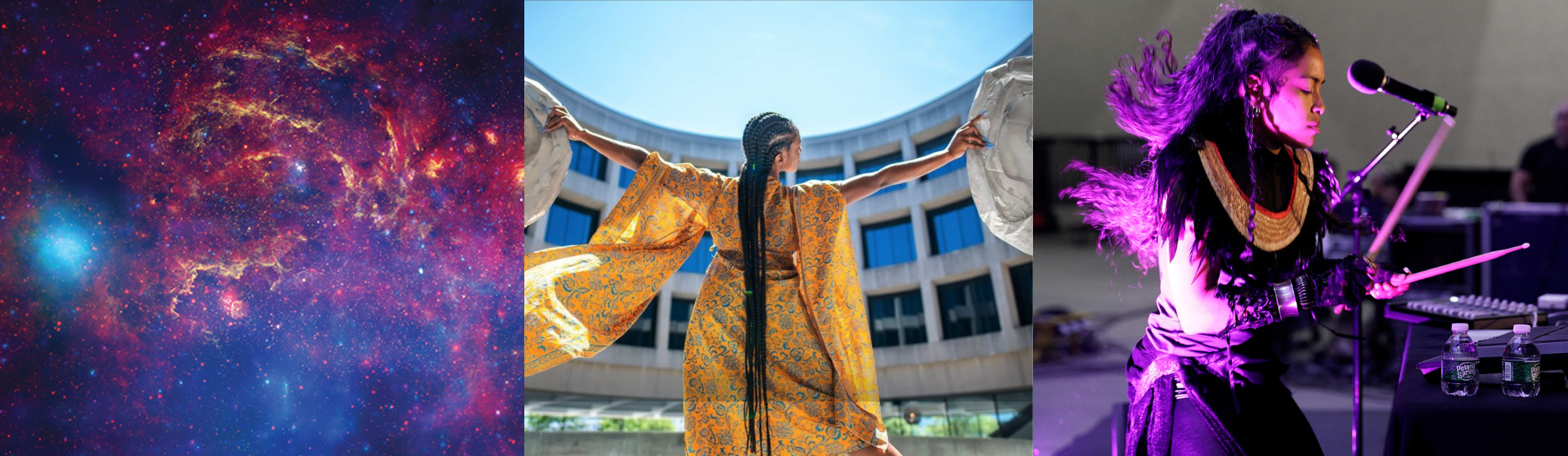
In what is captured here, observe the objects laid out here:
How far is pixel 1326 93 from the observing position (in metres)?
3.34

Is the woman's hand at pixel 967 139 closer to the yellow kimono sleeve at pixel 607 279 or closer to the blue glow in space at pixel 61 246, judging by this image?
the yellow kimono sleeve at pixel 607 279

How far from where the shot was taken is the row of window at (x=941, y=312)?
341cm

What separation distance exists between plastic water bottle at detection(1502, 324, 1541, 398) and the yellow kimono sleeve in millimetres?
2063

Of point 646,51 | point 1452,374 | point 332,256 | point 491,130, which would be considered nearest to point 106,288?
point 332,256

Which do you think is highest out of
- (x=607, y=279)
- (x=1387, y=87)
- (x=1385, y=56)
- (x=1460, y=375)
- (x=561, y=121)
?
(x=1385, y=56)

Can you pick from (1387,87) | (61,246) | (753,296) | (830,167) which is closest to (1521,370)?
(1387,87)

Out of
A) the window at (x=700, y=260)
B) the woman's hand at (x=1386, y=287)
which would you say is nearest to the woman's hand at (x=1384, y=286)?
the woman's hand at (x=1386, y=287)

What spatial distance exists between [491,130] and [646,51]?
2.00ft

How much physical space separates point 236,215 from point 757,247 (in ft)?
6.04

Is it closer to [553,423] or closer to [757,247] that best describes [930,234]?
[757,247]

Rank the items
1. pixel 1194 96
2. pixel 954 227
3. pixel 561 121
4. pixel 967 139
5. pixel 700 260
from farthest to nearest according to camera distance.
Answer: pixel 700 260 < pixel 954 227 < pixel 561 121 < pixel 967 139 < pixel 1194 96

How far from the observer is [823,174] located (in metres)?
3.56

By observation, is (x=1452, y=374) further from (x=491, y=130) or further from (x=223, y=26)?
(x=223, y=26)

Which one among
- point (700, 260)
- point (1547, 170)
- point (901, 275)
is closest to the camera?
point (901, 275)
